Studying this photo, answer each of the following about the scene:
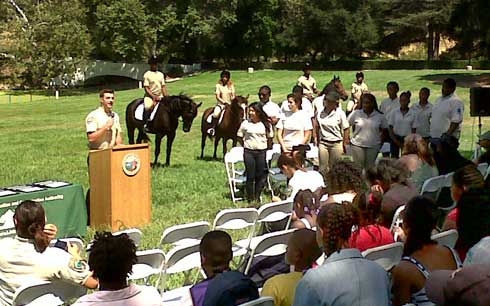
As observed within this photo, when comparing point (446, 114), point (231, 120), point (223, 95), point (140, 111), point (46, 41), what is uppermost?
point (46, 41)

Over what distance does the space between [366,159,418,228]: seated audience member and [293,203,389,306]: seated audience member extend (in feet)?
7.38

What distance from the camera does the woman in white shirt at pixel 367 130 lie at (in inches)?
428

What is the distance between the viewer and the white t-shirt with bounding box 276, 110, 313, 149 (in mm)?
11359

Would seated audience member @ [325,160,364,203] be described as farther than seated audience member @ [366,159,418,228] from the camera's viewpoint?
No

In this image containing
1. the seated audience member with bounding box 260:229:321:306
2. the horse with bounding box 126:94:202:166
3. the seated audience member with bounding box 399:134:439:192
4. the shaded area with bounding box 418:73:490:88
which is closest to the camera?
the seated audience member with bounding box 260:229:321:306

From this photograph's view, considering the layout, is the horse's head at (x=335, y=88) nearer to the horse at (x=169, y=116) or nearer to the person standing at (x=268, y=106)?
the person standing at (x=268, y=106)

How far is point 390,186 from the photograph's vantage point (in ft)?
22.1

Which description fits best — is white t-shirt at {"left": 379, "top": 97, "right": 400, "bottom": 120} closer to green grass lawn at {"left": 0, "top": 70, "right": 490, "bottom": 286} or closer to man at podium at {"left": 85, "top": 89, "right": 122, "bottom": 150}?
green grass lawn at {"left": 0, "top": 70, "right": 490, "bottom": 286}

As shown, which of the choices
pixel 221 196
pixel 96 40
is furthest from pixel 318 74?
pixel 221 196

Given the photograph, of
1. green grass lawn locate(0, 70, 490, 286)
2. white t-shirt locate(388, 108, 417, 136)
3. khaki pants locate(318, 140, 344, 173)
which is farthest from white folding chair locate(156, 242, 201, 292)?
white t-shirt locate(388, 108, 417, 136)

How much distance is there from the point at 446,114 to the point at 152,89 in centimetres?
741

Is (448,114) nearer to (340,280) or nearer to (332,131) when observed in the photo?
(332,131)

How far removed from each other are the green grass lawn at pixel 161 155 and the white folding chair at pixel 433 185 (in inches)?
128

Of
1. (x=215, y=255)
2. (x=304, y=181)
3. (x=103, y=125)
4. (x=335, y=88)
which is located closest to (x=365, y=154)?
(x=335, y=88)
